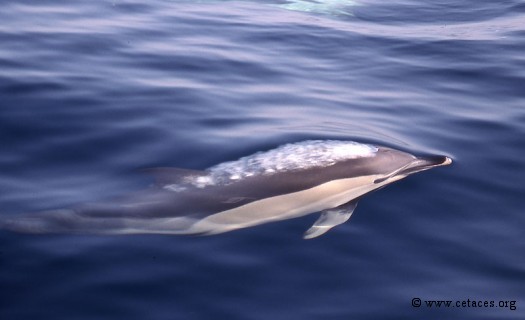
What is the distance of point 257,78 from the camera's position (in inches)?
396

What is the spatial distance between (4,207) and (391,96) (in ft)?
17.8

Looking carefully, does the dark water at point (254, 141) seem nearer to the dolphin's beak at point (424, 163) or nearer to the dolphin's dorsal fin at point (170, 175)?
the dolphin's beak at point (424, 163)

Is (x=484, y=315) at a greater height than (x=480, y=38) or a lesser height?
lesser

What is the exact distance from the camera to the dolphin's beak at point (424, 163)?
7012 mm

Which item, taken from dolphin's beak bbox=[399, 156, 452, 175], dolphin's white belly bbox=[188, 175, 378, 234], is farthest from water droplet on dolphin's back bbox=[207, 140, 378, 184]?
dolphin's beak bbox=[399, 156, 452, 175]

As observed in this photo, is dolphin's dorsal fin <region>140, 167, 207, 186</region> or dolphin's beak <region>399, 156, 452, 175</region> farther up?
dolphin's dorsal fin <region>140, 167, 207, 186</region>

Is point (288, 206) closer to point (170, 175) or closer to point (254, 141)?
point (170, 175)

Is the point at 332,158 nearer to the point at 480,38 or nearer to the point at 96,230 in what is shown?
the point at 96,230

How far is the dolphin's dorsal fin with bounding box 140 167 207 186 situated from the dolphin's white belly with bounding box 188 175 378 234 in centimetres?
41

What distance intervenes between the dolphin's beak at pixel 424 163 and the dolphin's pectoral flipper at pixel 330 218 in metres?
0.66

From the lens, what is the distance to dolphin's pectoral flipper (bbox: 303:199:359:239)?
6.03 m

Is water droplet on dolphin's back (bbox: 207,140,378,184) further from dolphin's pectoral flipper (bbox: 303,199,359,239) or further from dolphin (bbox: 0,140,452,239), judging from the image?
dolphin's pectoral flipper (bbox: 303,199,359,239)

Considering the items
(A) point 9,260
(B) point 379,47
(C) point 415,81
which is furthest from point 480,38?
(A) point 9,260

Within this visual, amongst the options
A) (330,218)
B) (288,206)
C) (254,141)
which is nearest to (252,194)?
(288,206)
